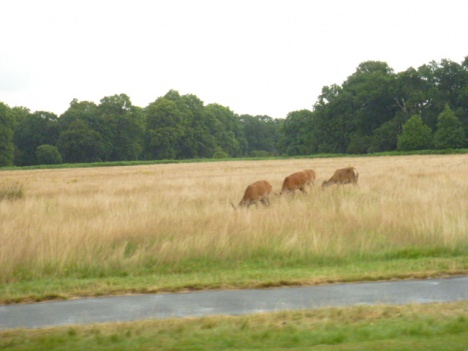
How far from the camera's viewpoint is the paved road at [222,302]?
8430 millimetres

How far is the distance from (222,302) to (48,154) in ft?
344

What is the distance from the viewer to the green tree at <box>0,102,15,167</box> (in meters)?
104

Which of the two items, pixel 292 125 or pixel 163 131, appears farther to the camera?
pixel 292 125

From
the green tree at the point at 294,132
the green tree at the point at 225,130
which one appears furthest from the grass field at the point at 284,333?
the green tree at the point at 225,130

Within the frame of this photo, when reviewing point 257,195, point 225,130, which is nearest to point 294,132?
point 225,130

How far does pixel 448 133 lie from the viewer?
82.1 m

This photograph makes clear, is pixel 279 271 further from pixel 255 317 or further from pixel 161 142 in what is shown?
pixel 161 142

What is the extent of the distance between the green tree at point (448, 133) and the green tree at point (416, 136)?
70.1 inches

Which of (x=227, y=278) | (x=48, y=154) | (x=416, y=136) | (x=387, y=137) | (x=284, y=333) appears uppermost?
(x=416, y=136)

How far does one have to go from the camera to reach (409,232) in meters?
14.0

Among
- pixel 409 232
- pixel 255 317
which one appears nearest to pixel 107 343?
pixel 255 317

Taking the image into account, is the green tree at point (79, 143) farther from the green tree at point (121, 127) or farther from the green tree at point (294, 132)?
the green tree at point (294, 132)

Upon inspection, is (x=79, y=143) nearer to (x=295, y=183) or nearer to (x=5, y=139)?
(x=5, y=139)

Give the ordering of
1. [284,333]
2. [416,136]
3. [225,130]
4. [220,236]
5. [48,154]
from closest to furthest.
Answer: [284,333]
[220,236]
[416,136]
[48,154]
[225,130]
